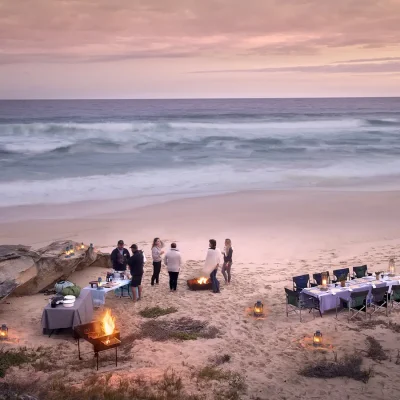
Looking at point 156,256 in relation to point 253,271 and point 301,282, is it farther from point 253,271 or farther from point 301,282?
point 301,282

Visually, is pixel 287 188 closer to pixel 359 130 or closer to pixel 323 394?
pixel 323 394

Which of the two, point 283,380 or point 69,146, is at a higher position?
point 69,146

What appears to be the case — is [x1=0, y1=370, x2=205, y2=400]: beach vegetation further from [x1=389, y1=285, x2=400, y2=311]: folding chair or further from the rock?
[x1=389, y1=285, x2=400, y2=311]: folding chair

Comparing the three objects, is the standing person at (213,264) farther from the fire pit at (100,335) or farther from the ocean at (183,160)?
the ocean at (183,160)

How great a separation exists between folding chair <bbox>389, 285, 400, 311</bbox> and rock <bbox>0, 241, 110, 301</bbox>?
7.42 metres

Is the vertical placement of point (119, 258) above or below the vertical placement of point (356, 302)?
above

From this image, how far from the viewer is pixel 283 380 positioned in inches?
324

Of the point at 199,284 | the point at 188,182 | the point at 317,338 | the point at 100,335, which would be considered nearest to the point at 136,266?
the point at 199,284

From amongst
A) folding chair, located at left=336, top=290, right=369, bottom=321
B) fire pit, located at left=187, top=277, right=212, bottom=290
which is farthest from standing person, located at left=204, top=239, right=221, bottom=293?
folding chair, located at left=336, top=290, right=369, bottom=321

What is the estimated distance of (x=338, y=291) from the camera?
11102 millimetres

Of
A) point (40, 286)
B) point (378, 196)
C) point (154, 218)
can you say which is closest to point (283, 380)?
point (40, 286)

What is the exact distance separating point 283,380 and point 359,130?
58862 millimetres

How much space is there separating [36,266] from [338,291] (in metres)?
6.85

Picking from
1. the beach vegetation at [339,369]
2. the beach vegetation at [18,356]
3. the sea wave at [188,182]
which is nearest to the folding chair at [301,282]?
the beach vegetation at [339,369]
